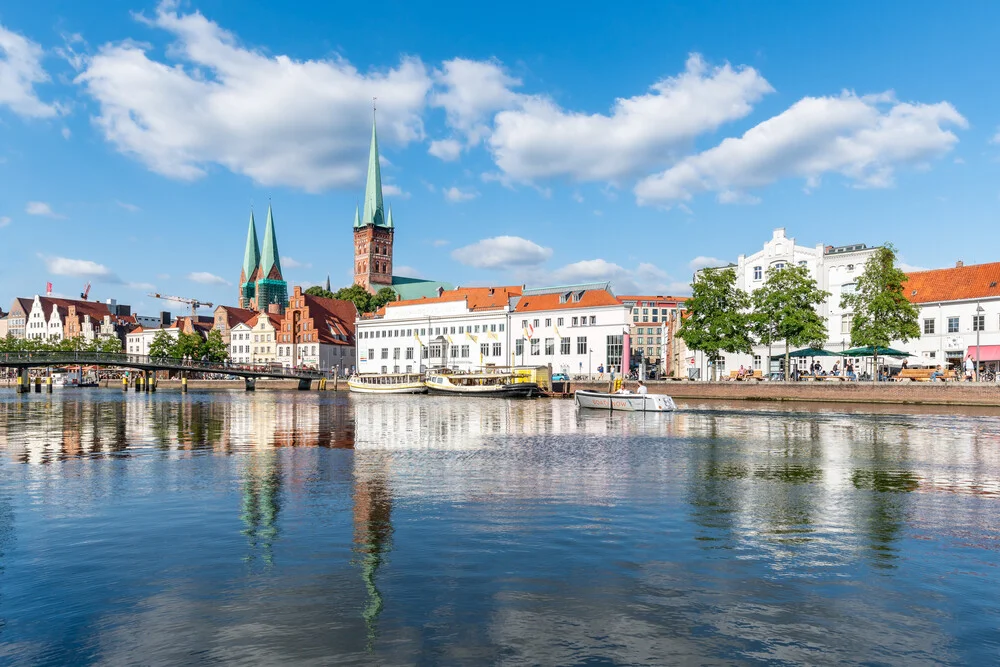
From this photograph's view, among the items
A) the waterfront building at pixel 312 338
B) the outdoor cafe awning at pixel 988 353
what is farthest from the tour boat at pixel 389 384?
the outdoor cafe awning at pixel 988 353

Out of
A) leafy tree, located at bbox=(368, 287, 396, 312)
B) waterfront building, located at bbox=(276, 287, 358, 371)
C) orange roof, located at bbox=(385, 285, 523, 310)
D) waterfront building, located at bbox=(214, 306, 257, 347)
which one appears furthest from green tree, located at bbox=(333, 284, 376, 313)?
orange roof, located at bbox=(385, 285, 523, 310)

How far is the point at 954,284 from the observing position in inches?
3179

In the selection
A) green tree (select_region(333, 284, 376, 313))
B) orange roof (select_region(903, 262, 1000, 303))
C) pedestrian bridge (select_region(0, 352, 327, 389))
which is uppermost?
green tree (select_region(333, 284, 376, 313))

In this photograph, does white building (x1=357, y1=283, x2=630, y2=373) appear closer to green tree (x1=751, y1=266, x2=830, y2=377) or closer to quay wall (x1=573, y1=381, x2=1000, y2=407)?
quay wall (x1=573, y1=381, x2=1000, y2=407)

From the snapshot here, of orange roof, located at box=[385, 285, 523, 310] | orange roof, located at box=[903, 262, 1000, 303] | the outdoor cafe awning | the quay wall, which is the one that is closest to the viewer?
the quay wall

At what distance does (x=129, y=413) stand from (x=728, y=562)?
54.2 meters

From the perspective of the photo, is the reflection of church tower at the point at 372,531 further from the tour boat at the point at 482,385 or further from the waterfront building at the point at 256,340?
the waterfront building at the point at 256,340

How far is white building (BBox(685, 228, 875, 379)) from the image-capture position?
86562mm

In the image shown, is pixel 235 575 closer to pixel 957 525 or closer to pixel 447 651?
pixel 447 651

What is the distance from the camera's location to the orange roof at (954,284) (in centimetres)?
7719

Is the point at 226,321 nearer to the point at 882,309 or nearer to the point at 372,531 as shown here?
the point at 882,309

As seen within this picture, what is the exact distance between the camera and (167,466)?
24.8 meters

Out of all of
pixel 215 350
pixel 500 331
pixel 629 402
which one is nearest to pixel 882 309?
pixel 629 402

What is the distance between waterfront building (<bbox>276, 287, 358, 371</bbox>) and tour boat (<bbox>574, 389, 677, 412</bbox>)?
3729 inches
